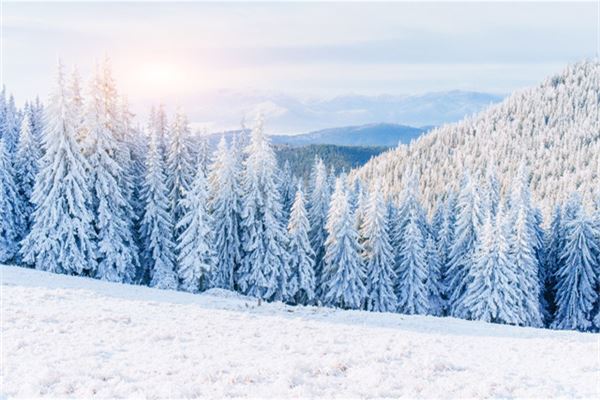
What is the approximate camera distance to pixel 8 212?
139ft

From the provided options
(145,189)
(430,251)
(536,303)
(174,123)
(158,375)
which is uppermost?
(174,123)

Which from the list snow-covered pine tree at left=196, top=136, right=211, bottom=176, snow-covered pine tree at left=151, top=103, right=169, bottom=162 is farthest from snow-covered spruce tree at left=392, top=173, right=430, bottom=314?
snow-covered pine tree at left=151, top=103, right=169, bottom=162

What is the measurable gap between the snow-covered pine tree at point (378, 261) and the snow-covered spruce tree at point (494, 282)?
291 inches

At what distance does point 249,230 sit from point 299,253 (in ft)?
15.8

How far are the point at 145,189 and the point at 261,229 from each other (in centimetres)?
1006

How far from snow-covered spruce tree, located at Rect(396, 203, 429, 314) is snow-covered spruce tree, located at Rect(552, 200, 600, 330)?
48.0ft

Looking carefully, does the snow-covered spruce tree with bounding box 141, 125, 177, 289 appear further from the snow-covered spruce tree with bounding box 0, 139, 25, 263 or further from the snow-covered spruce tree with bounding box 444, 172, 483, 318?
the snow-covered spruce tree with bounding box 444, 172, 483, 318

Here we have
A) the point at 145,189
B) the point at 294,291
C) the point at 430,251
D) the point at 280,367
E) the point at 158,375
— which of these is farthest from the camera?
the point at 430,251

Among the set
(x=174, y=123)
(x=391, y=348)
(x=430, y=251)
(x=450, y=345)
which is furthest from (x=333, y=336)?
(x=430, y=251)

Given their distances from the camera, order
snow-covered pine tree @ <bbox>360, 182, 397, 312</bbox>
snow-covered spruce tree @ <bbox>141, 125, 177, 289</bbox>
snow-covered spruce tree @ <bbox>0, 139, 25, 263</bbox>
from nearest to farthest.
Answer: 1. snow-covered spruce tree @ <bbox>141, 125, 177, 289</bbox>
2. snow-covered spruce tree @ <bbox>0, 139, 25, 263</bbox>
3. snow-covered pine tree @ <bbox>360, 182, 397, 312</bbox>

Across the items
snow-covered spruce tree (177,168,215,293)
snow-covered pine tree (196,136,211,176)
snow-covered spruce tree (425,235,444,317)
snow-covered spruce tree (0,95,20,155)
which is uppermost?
snow-covered spruce tree (0,95,20,155)

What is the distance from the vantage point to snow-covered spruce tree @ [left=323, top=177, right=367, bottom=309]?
45.3 meters

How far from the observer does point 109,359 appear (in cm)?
1415

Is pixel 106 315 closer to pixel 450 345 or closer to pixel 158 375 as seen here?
pixel 158 375
